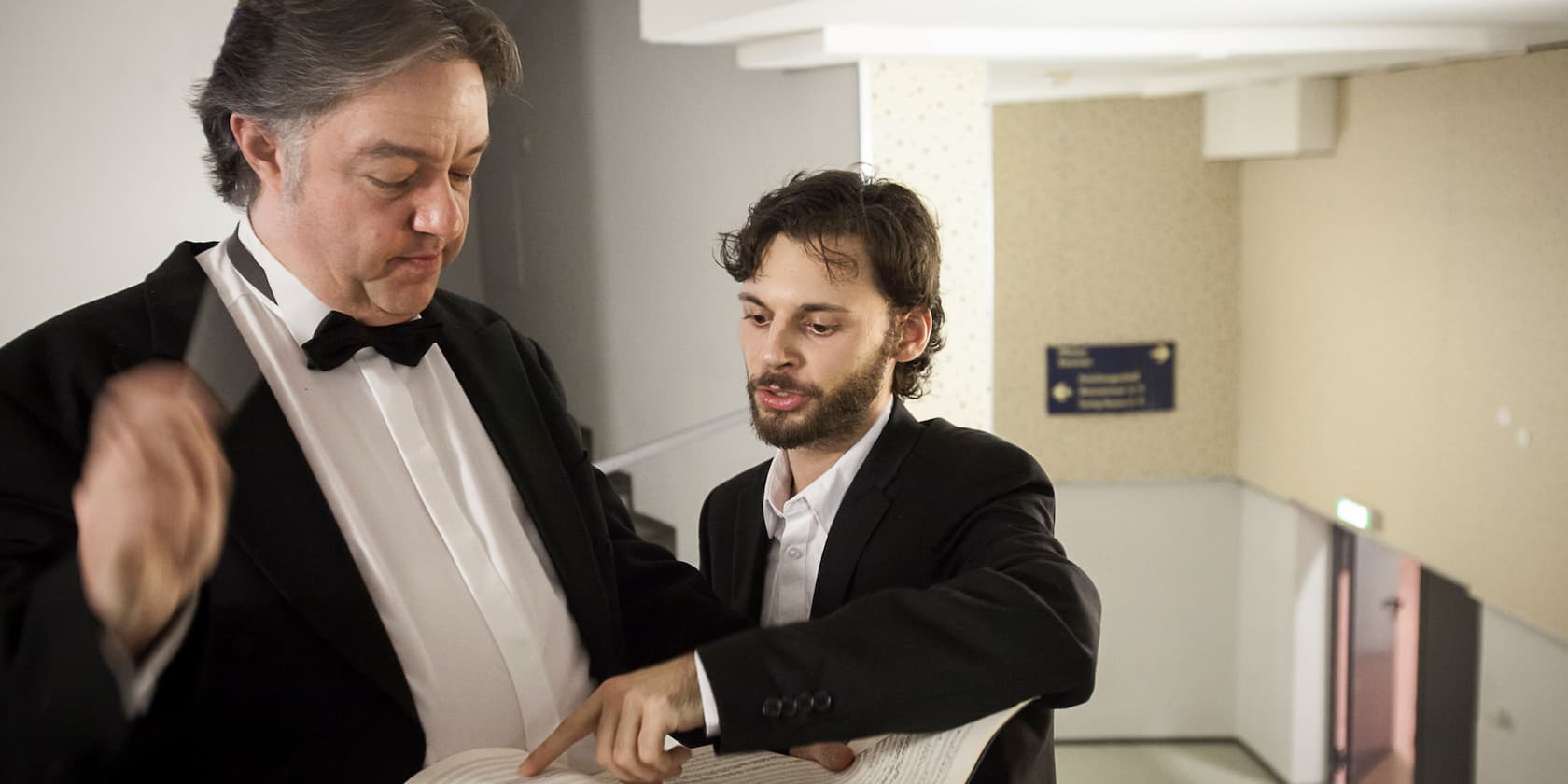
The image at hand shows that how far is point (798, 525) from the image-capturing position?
5.99ft

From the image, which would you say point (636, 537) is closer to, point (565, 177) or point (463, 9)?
point (463, 9)

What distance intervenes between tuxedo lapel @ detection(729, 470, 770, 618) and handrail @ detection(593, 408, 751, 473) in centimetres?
86

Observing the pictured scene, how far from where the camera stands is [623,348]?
2596 mm

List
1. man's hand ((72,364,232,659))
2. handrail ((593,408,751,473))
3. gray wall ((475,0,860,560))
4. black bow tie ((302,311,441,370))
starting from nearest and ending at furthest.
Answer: man's hand ((72,364,232,659))
black bow tie ((302,311,441,370))
gray wall ((475,0,860,560))
handrail ((593,408,751,473))

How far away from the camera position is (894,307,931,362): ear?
192 centimetres

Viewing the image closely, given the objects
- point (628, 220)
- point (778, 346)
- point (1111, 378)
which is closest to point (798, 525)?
point (778, 346)

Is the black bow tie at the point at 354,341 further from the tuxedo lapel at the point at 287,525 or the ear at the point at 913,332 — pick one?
the ear at the point at 913,332

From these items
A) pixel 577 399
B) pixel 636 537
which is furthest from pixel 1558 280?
pixel 636 537

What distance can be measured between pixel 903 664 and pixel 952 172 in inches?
110

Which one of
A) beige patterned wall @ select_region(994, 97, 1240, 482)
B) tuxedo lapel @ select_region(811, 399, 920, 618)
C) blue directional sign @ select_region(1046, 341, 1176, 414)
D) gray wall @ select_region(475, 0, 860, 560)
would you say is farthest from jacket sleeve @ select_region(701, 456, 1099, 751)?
blue directional sign @ select_region(1046, 341, 1176, 414)

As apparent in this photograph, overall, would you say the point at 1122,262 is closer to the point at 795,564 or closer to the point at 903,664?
the point at 795,564

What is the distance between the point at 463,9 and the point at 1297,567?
8689mm

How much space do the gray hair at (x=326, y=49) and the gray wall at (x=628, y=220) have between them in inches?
37.5

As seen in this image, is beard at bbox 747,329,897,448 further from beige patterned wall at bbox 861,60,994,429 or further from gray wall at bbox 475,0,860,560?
beige patterned wall at bbox 861,60,994,429
